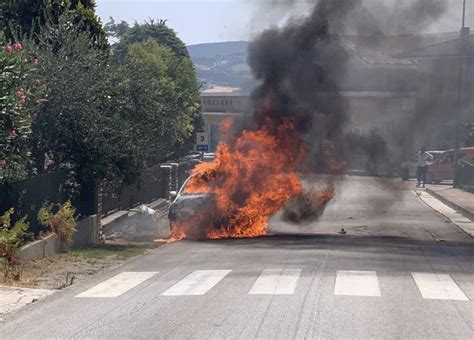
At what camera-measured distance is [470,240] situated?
2262 centimetres

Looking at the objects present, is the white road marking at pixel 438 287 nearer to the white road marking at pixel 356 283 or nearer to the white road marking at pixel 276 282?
the white road marking at pixel 356 283

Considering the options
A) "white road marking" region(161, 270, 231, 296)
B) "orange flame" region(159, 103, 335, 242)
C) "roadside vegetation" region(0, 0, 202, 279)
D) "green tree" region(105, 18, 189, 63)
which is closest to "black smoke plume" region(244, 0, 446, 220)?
"orange flame" region(159, 103, 335, 242)

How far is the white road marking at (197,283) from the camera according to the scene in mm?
12782

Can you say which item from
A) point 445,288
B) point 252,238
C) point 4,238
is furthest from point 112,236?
point 445,288

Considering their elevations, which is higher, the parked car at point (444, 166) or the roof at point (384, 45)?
the roof at point (384, 45)

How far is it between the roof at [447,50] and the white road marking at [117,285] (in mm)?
29116

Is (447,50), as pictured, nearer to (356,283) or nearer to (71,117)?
(71,117)

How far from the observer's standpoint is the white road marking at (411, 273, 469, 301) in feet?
40.2

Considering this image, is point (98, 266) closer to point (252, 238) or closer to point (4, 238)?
point (4, 238)

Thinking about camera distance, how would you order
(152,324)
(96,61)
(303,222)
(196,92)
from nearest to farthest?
(152,324)
(96,61)
(303,222)
(196,92)

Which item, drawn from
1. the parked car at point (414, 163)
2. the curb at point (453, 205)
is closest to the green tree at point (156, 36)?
the parked car at point (414, 163)

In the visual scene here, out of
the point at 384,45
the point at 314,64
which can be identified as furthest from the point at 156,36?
the point at 314,64

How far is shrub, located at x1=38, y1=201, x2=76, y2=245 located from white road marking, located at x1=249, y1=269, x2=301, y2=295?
17.0ft

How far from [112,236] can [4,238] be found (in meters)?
9.41
